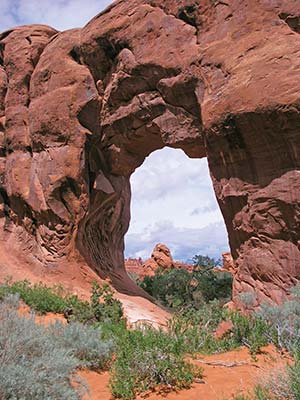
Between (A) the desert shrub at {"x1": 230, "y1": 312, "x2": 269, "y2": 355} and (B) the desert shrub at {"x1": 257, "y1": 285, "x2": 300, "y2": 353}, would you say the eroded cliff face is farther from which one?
(A) the desert shrub at {"x1": 230, "y1": 312, "x2": 269, "y2": 355}

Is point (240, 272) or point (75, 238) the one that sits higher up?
point (75, 238)

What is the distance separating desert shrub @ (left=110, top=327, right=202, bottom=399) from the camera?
4.91m

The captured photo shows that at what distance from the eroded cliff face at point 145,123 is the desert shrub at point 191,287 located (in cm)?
254

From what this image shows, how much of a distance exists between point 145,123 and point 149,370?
796 centimetres

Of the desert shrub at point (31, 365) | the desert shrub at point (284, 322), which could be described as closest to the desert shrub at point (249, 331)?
the desert shrub at point (284, 322)

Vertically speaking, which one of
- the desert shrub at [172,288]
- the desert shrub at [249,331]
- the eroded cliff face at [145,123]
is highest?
the eroded cliff face at [145,123]

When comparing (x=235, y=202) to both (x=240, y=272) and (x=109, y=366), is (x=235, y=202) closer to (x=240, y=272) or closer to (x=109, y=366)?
(x=240, y=272)

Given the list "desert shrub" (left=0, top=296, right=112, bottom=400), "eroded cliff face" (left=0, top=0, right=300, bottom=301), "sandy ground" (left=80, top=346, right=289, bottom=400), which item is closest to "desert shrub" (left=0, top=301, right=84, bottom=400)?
"desert shrub" (left=0, top=296, right=112, bottom=400)

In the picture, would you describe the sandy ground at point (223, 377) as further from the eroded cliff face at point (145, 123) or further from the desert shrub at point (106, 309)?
the desert shrub at point (106, 309)

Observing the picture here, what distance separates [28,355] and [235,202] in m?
5.88

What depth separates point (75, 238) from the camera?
12.2 meters

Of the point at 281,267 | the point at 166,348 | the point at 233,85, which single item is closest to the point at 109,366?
the point at 166,348

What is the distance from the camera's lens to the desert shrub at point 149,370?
4.91m

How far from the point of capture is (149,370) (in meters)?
5.13
